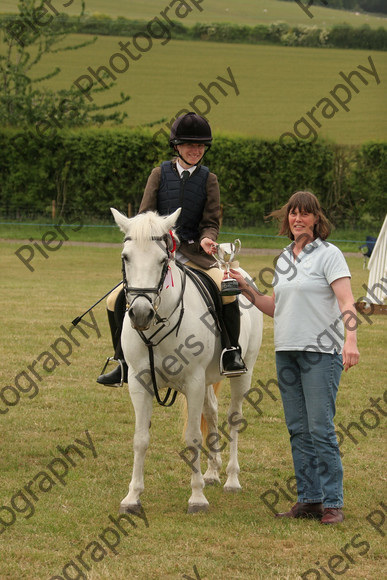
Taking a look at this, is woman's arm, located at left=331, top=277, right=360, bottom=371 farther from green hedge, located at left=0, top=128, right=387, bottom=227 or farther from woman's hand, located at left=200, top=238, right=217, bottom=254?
green hedge, located at left=0, top=128, right=387, bottom=227

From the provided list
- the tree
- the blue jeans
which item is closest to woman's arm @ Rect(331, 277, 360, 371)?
the blue jeans

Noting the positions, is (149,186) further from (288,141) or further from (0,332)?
(288,141)

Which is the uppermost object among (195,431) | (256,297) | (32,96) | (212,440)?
(32,96)

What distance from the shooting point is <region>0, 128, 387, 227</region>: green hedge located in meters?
28.5

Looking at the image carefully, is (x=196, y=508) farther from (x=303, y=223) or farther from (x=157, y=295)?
(x=303, y=223)

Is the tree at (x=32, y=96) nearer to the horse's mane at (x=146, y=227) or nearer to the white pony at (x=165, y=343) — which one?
the white pony at (x=165, y=343)

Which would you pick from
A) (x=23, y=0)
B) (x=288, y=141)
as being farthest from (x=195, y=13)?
(x=288, y=141)

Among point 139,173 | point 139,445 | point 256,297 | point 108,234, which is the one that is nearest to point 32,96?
point 139,173

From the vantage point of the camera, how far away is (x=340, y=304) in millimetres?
4898

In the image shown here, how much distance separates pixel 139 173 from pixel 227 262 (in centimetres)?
2344

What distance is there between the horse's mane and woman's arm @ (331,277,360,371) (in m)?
1.10

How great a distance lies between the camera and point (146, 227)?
481cm

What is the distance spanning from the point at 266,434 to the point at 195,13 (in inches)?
1892

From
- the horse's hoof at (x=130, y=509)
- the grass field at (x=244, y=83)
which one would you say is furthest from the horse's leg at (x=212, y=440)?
the grass field at (x=244, y=83)
